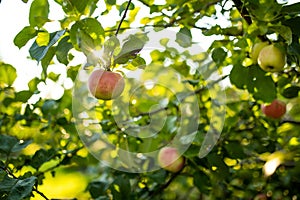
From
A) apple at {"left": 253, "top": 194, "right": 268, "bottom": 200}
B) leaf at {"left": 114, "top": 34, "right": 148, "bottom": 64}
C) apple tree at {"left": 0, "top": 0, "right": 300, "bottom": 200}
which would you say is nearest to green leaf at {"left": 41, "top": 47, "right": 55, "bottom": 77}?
apple tree at {"left": 0, "top": 0, "right": 300, "bottom": 200}

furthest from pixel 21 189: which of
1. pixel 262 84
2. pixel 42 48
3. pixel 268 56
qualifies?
pixel 262 84

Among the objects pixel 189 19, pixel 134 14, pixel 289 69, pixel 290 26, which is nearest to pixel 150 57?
pixel 134 14

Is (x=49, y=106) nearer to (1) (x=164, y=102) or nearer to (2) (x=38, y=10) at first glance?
(1) (x=164, y=102)

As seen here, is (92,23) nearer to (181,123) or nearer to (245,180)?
(181,123)

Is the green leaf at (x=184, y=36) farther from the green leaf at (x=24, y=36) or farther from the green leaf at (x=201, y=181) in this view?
the green leaf at (x=201, y=181)

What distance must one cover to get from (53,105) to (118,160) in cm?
39

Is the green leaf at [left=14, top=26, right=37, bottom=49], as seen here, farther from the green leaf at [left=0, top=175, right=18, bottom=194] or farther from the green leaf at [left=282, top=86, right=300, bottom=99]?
the green leaf at [left=282, top=86, right=300, bottom=99]

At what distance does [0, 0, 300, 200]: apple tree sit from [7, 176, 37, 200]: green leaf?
0.33 m

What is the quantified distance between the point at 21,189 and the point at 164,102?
126 centimetres

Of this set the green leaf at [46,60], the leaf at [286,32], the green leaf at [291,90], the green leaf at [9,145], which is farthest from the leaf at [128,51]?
the green leaf at [291,90]

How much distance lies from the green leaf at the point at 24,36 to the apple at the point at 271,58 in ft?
2.38

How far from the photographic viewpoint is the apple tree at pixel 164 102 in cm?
147

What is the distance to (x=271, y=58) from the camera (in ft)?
5.30

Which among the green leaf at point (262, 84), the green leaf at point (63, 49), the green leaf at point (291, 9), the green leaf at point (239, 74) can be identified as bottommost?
the green leaf at point (262, 84)
